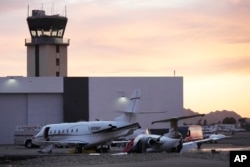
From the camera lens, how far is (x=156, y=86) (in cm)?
8238

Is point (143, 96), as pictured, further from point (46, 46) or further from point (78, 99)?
point (46, 46)

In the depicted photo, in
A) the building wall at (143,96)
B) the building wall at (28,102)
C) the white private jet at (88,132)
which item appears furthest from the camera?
the building wall at (143,96)

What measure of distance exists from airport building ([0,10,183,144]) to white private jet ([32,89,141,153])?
2580 cm

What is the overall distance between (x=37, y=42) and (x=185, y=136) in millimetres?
38332

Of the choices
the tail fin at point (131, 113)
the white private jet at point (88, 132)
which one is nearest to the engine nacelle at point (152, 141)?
the white private jet at point (88, 132)

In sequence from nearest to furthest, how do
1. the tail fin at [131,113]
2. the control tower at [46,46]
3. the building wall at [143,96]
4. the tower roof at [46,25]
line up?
the tail fin at [131,113]
the building wall at [143,96]
the control tower at [46,46]
the tower roof at [46,25]

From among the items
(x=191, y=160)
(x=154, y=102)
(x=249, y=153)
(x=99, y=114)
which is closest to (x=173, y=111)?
(x=154, y=102)

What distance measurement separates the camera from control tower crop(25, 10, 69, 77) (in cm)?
9544

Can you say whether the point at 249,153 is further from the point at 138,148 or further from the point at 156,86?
the point at 156,86

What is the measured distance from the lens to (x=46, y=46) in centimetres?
9688

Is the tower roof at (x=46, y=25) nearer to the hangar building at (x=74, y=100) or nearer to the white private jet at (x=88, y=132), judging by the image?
the hangar building at (x=74, y=100)

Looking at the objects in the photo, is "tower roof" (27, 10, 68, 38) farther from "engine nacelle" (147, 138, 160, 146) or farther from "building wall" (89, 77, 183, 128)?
"engine nacelle" (147, 138, 160, 146)

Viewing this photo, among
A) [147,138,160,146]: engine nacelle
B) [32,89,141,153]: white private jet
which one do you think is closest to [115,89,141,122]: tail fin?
[32,89,141,153]: white private jet

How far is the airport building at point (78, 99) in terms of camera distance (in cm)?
8006
